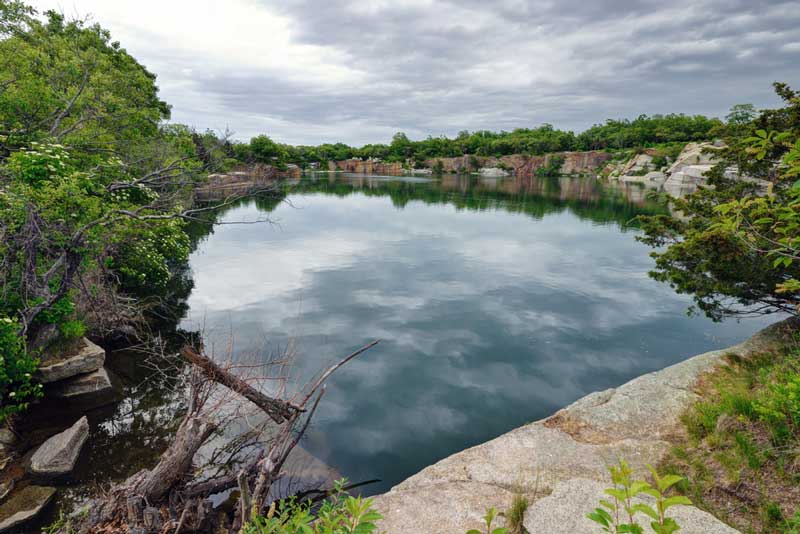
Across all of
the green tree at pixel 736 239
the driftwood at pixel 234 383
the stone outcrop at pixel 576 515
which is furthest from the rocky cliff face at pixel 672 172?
the driftwood at pixel 234 383

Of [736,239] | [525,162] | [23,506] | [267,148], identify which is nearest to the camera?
[23,506]

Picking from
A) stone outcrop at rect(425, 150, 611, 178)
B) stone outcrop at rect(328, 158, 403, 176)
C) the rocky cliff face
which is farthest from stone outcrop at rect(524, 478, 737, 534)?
stone outcrop at rect(328, 158, 403, 176)

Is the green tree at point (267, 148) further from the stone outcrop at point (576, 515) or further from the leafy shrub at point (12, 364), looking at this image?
the stone outcrop at point (576, 515)

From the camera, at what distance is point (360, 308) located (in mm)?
21234

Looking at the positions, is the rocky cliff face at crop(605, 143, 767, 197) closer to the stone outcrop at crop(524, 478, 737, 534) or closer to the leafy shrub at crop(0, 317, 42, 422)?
the stone outcrop at crop(524, 478, 737, 534)

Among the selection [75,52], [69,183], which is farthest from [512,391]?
[75,52]

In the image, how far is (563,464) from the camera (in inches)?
313

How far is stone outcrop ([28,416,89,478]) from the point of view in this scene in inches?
353

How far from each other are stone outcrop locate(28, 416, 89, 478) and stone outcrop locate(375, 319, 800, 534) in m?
7.31

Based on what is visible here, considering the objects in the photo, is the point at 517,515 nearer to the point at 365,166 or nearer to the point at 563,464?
the point at 563,464

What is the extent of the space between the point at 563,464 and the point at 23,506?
10497mm

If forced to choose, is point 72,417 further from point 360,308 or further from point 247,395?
point 360,308

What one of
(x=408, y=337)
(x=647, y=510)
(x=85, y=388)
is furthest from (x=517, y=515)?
(x=85, y=388)

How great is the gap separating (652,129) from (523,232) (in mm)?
133686
